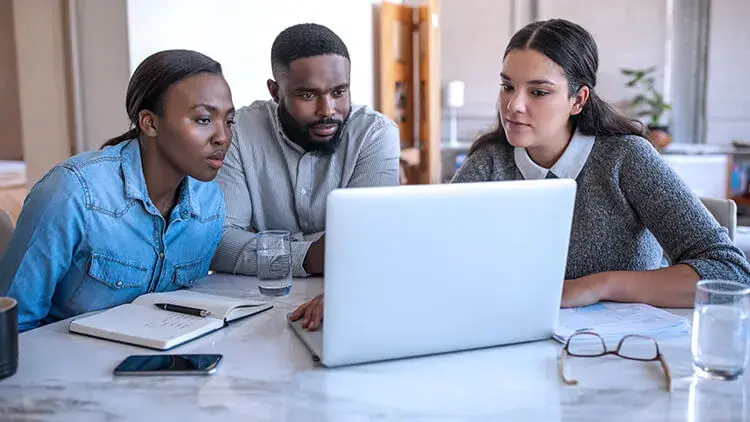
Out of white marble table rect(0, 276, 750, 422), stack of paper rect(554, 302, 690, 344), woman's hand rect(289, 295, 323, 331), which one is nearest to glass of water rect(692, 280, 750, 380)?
white marble table rect(0, 276, 750, 422)

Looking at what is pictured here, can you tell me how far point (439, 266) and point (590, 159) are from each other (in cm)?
82

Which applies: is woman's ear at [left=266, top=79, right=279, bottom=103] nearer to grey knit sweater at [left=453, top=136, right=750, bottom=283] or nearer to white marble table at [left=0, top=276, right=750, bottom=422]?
grey knit sweater at [left=453, top=136, right=750, bottom=283]

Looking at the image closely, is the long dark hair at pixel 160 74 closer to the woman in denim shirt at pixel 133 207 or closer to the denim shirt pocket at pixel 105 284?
the woman in denim shirt at pixel 133 207

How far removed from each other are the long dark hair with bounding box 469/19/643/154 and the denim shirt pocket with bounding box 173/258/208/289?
2.78 feet

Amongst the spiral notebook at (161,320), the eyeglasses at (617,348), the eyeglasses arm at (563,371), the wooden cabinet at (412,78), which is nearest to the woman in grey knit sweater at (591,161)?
the eyeglasses at (617,348)

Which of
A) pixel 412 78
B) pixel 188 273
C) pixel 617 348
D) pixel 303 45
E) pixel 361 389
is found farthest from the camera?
pixel 412 78

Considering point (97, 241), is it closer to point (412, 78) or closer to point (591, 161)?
point (591, 161)

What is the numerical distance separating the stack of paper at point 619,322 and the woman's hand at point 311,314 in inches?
15.0

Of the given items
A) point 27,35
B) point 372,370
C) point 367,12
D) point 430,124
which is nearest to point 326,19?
point 367,12

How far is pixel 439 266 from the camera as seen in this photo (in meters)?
1.00

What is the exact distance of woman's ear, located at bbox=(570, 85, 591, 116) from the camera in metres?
1.65

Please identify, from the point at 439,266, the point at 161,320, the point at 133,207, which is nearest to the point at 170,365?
the point at 161,320

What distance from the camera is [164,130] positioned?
4.82ft

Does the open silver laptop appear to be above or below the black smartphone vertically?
above
